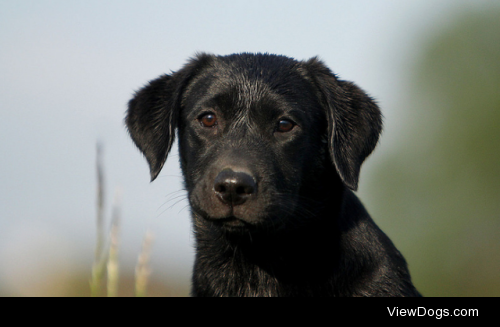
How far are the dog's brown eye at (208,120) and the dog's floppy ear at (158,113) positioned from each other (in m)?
0.37

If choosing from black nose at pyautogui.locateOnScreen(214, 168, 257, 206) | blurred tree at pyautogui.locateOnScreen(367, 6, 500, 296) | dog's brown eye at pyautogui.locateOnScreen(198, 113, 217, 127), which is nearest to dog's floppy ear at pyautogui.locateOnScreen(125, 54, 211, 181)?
dog's brown eye at pyautogui.locateOnScreen(198, 113, 217, 127)

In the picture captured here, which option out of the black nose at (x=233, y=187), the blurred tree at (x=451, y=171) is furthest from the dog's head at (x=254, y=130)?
the blurred tree at (x=451, y=171)

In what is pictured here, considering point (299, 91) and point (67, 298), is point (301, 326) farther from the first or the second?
point (299, 91)

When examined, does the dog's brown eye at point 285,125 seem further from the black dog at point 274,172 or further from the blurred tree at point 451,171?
the blurred tree at point 451,171

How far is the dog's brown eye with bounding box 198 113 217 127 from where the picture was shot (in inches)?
167

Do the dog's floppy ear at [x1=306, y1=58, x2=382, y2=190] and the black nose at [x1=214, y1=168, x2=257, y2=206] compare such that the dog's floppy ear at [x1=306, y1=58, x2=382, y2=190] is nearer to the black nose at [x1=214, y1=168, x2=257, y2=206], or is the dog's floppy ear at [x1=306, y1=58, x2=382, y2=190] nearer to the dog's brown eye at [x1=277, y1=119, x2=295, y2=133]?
the dog's brown eye at [x1=277, y1=119, x2=295, y2=133]

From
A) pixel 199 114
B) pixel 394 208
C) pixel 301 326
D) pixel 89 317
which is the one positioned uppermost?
pixel 199 114

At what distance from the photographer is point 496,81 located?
27.9m

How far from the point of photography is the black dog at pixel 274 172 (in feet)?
12.5

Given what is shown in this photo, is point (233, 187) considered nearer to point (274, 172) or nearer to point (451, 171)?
point (274, 172)

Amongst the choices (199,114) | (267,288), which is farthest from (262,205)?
(199,114)

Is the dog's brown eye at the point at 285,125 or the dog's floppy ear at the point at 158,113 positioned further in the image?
the dog's floppy ear at the point at 158,113

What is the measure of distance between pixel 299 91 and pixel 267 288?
62.8 inches

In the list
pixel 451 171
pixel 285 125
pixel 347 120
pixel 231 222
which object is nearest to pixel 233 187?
pixel 231 222
